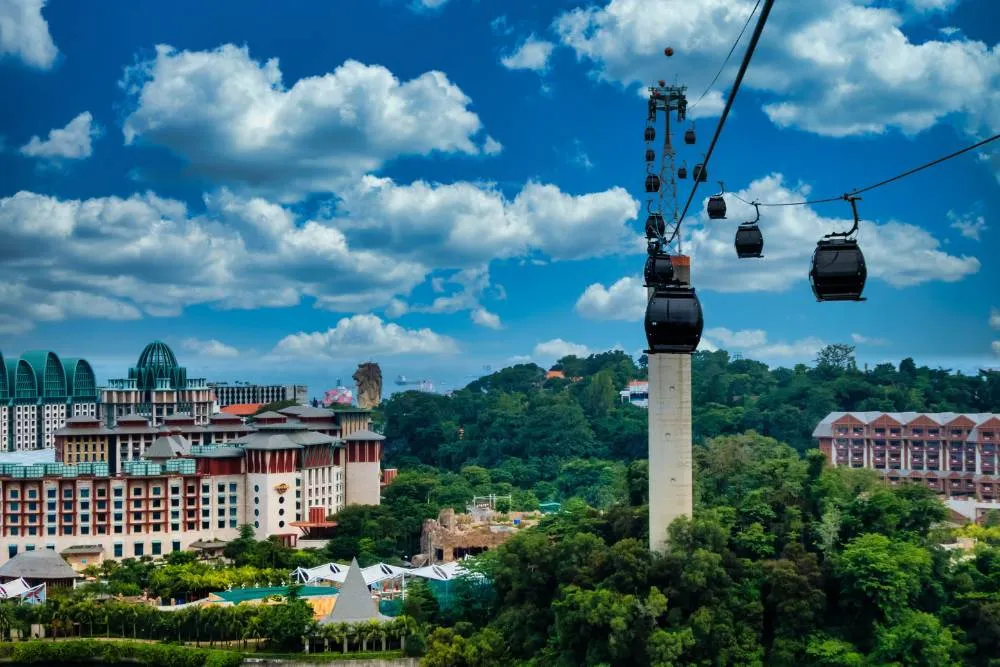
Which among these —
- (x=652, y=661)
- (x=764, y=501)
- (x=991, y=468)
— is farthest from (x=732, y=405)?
(x=652, y=661)

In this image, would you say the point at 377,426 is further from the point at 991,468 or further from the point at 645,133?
the point at 645,133

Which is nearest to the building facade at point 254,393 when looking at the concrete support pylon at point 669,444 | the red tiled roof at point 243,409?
the red tiled roof at point 243,409

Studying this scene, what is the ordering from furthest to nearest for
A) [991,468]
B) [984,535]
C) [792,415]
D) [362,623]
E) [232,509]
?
1. [792,415]
2. [991,468]
3. [232,509]
4. [984,535]
5. [362,623]

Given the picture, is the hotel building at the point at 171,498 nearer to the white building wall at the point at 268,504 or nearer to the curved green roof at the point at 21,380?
the white building wall at the point at 268,504

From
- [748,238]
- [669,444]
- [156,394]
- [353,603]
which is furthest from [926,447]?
[748,238]

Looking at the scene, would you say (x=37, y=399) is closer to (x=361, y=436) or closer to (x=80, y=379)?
(x=80, y=379)
